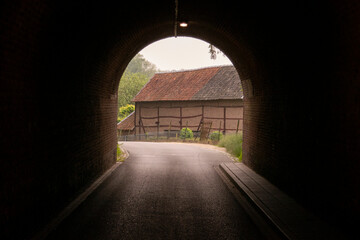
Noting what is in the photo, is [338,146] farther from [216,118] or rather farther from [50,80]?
[216,118]

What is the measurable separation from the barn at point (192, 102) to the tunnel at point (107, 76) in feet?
52.9

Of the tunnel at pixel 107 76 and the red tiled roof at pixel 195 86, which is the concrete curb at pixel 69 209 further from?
the red tiled roof at pixel 195 86

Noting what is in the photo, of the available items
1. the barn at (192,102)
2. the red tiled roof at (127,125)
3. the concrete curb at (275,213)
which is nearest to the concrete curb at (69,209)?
the concrete curb at (275,213)

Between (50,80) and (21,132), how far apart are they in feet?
4.18

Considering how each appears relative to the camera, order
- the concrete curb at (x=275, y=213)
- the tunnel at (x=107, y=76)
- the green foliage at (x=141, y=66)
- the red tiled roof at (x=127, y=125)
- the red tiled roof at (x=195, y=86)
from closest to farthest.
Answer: the tunnel at (x=107, y=76)
the concrete curb at (x=275, y=213)
the red tiled roof at (x=195, y=86)
the red tiled roof at (x=127, y=125)
the green foliage at (x=141, y=66)

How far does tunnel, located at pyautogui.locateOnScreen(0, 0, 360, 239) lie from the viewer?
429 centimetres

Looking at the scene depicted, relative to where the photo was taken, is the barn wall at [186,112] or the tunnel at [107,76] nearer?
the tunnel at [107,76]

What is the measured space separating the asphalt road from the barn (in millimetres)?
16272

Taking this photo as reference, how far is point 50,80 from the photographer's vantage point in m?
5.42

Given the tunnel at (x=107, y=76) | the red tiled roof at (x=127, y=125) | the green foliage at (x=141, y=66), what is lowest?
the red tiled roof at (x=127, y=125)

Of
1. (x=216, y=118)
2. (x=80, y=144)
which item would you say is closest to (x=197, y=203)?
(x=80, y=144)

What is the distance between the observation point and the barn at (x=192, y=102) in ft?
88.4

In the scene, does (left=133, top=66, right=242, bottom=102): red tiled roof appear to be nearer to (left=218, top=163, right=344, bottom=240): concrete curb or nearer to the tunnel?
the tunnel

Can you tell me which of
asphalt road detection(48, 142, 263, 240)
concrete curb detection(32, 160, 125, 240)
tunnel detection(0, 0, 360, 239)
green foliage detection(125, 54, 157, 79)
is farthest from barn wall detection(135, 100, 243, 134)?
green foliage detection(125, 54, 157, 79)
